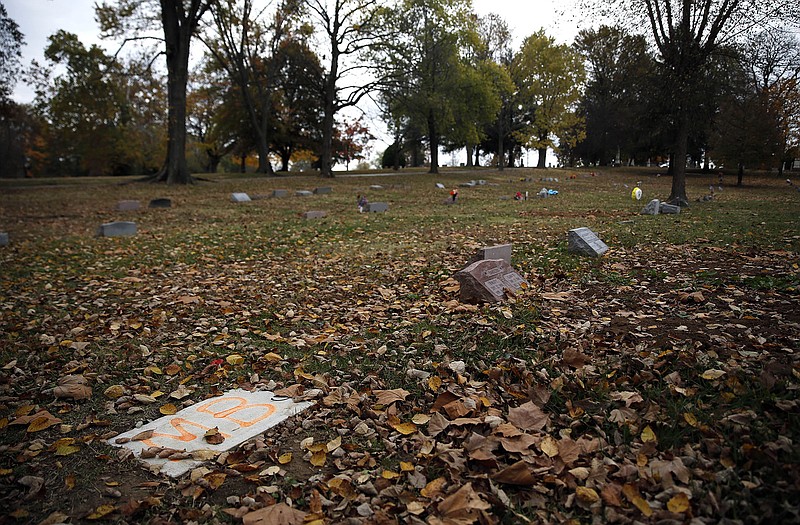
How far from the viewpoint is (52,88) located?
28.5 m

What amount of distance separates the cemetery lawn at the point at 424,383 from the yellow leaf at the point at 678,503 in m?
0.01

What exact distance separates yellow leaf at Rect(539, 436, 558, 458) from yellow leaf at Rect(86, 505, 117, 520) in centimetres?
258

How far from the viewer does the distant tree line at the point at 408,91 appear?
52.7 ft

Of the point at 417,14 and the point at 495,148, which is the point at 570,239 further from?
the point at 495,148

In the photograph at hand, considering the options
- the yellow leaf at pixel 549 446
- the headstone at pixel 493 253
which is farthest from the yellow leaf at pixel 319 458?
the headstone at pixel 493 253

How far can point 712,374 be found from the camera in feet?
11.7

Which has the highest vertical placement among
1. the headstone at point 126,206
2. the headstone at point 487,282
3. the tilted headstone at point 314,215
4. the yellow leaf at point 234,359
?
the headstone at point 126,206

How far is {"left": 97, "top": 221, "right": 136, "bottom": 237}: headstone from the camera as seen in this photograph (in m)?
11.9

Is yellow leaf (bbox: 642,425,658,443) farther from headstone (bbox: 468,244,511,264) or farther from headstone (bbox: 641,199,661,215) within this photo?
headstone (bbox: 641,199,661,215)

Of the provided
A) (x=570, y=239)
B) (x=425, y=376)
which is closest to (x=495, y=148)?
(x=570, y=239)

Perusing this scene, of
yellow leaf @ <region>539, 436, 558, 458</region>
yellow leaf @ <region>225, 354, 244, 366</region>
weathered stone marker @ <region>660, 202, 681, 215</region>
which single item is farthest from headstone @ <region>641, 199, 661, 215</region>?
yellow leaf @ <region>225, 354, 244, 366</region>

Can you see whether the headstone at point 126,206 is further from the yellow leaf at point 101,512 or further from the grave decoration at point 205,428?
the yellow leaf at point 101,512

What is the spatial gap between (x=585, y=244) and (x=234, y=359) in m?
5.91

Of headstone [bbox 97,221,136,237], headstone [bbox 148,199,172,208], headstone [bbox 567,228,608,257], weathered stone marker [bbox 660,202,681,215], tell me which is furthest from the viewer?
headstone [bbox 148,199,172,208]
